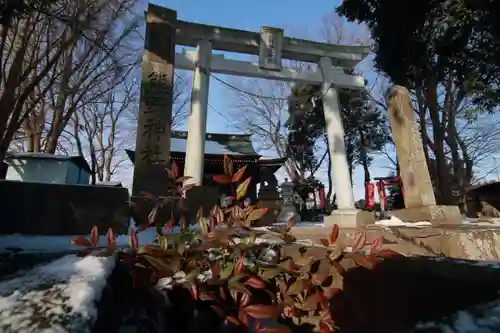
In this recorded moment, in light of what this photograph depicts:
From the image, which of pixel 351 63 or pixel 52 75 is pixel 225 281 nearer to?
pixel 351 63

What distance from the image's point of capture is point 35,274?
143 cm

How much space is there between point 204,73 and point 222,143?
404 inches

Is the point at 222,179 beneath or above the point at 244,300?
above

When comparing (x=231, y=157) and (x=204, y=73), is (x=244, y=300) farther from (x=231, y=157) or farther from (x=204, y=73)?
(x=231, y=157)

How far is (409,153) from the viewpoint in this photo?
274 inches

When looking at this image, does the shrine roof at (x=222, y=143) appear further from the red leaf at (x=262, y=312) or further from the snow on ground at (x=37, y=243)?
the red leaf at (x=262, y=312)

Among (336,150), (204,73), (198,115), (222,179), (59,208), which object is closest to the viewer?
(222,179)

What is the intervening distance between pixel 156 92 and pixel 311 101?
1365 centimetres

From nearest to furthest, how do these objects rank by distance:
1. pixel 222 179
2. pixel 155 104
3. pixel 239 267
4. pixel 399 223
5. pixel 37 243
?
pixel 239 267 < pixel 222 179 < pixel 37 243 < pixel 399 223 < pixel 155 104

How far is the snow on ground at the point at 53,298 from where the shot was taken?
39.4 inches

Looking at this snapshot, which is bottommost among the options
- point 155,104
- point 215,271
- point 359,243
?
point 215,271

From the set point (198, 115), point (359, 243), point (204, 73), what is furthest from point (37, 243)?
point (204, 73)

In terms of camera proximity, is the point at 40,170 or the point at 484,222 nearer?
the point at 484,222

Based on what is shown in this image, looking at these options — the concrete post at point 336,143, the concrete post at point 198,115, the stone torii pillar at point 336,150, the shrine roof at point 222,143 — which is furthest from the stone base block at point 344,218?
the shrine roof at point 222,143
